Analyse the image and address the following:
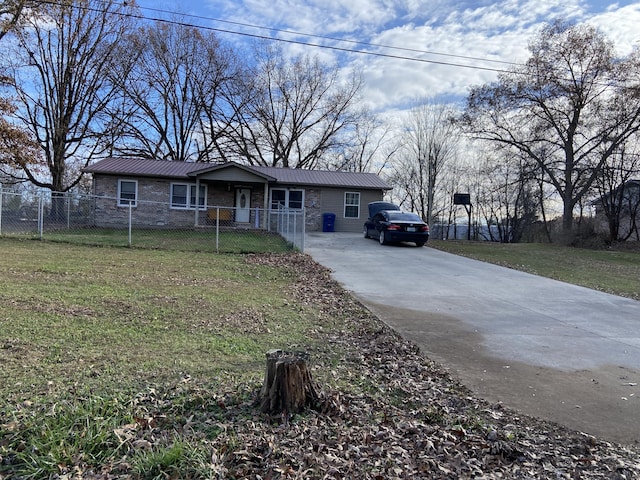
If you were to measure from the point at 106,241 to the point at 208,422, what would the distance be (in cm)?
1354

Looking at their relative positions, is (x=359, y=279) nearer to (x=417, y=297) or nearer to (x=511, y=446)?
(x=417, y=297)

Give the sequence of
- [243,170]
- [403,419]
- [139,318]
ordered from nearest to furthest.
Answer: [403,419] < [139,318] < [243,170]

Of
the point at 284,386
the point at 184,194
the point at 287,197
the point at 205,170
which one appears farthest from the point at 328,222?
the point at 284,386

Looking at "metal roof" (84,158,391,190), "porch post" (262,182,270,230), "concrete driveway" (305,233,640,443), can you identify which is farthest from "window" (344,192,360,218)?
"concrete driveway" (305,233,640,443)

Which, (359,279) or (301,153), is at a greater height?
(301,153)

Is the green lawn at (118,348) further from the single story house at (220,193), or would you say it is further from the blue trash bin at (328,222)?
the blue trash bin at (328,222)

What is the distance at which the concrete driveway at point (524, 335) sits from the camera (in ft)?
12.3

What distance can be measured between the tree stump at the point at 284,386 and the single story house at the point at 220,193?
1731 centimetres

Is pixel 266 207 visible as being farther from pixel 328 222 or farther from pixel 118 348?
pixel 118 348

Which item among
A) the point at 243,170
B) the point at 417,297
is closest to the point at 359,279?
the point at 417,297

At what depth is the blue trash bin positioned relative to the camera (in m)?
23.0

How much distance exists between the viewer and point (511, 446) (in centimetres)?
284

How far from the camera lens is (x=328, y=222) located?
23109mm

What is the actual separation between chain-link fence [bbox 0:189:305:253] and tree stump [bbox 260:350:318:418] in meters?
10.9
